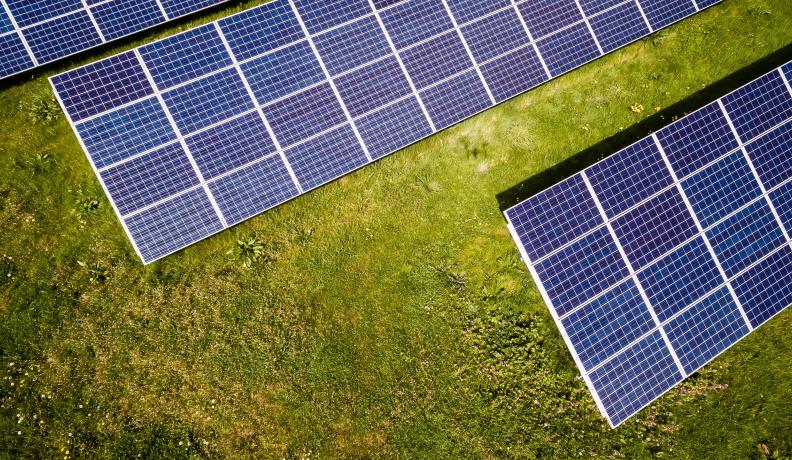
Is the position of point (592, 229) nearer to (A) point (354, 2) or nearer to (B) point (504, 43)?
(B) point (504, 43)

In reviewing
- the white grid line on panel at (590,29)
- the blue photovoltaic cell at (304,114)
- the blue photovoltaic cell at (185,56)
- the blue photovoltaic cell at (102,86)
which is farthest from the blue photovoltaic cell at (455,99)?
the blue photovoltaic cell at (102,86)

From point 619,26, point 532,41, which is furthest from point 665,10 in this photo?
point 532,41

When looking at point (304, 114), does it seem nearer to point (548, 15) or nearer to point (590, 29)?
point (548, 15)

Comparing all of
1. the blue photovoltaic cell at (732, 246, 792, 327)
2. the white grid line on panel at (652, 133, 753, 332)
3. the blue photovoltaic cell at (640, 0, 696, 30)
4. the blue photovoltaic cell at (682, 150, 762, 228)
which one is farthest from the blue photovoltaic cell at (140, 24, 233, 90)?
the blue photovoltaic cell at (732, 246, 792, 327)

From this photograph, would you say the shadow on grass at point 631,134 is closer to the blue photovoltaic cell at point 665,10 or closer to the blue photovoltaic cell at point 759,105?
the blue photovoltaic cell at point 759,105

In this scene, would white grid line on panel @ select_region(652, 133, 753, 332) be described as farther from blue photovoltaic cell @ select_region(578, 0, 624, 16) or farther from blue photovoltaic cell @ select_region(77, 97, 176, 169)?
blue photovoltaic cell @ select_region(77, 97, 176, 169)

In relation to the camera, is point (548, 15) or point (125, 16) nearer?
point (125, 16)

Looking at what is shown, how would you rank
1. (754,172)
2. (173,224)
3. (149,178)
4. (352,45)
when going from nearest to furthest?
(149,178), (173,224), (352,45), (754,172)
